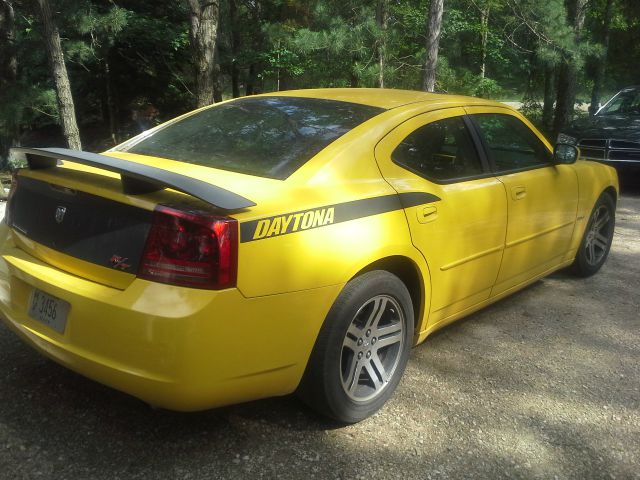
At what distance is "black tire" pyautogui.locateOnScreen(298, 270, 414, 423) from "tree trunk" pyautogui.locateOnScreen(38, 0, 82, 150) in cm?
841

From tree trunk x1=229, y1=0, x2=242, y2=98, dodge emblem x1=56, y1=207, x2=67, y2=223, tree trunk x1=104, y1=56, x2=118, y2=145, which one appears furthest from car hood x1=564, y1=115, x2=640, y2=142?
tree trunk x1=104, y1=56, x2=118, y2=145

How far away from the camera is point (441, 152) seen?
3381mm

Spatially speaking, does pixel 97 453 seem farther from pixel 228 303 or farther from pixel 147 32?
pixel 147 32

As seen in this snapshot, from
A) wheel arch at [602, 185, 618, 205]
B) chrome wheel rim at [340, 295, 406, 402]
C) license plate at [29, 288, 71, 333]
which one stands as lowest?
chrome wheel rim at [340, 295, 406, 402]

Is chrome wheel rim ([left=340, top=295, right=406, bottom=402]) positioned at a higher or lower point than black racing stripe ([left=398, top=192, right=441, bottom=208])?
lower

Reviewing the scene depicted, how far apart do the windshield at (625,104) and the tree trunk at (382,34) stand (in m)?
3.93

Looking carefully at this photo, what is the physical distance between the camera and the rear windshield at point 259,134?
2824mm

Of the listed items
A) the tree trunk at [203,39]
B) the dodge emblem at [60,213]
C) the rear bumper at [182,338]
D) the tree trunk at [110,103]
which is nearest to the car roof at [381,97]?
the rear bumper at [182,338]

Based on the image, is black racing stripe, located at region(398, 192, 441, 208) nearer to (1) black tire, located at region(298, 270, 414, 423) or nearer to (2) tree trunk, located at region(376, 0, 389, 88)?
(1) black tire, located at region(298, 270, 414, 423)

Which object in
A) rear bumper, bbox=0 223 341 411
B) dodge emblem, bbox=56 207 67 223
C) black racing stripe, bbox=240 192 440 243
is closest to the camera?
rear bumper, bbox=0 223 341 411

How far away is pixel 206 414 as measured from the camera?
2797 mm

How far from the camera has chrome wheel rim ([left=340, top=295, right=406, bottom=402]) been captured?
2.77 metres

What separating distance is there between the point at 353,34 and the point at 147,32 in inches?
273

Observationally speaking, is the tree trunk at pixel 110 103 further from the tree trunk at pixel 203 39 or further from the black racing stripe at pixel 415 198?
the black racing stripe at pixel 415 198
